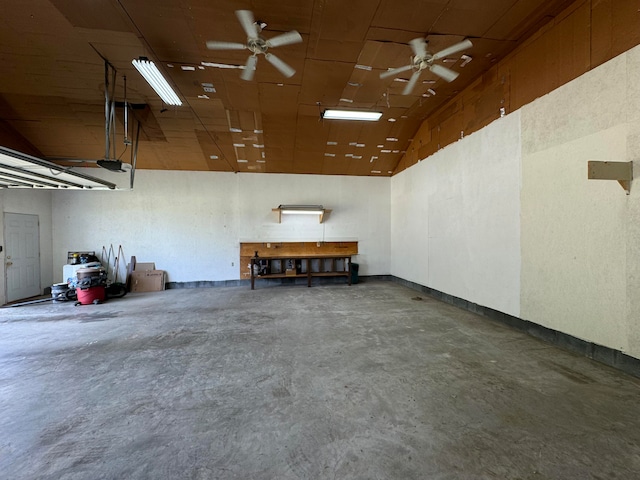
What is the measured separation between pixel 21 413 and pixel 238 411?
1.65 metres

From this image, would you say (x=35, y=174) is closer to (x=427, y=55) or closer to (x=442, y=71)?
(x=427, y=55)

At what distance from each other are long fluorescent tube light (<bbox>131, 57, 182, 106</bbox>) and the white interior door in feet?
15.0

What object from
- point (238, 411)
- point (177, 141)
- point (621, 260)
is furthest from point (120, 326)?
point (621, 260)

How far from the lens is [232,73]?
4199 mm

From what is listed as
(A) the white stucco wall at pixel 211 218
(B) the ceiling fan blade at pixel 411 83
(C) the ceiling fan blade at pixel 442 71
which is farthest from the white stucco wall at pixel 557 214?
(A) the white stucco wall at pixel 211 218

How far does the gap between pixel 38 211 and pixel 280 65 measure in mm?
6672

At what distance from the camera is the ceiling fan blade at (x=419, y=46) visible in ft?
11.7

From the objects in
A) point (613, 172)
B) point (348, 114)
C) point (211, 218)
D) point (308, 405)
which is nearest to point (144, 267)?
point (211, 218)

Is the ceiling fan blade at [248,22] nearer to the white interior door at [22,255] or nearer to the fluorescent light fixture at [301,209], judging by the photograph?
the fluorescent light fixture at [301,209]

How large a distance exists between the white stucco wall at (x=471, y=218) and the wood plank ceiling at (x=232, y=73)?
3.60ft

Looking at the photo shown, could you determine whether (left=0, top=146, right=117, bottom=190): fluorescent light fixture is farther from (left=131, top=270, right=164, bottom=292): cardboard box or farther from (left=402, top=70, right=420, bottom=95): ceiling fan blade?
(left=402, top=70, right=420, bottom=95): ceiling fan blade

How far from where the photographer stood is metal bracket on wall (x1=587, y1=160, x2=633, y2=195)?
2.43 m

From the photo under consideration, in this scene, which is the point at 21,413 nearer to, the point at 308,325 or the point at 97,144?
the point at 308,325

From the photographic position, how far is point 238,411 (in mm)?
2084
